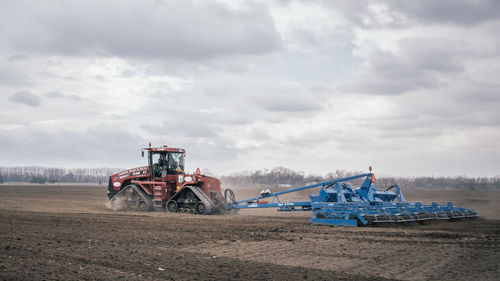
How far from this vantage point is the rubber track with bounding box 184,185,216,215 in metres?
20.4

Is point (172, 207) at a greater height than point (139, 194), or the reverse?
point (139, 194)

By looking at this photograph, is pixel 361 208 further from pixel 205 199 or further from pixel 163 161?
pixel 163 161

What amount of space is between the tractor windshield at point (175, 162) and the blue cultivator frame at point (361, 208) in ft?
10.4

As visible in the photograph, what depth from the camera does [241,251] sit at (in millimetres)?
10625

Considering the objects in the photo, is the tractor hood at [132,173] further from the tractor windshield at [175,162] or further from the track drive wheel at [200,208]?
the track drive wheel at [200,208]

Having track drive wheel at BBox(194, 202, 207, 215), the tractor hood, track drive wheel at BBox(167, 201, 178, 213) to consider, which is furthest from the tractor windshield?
track drive wheel at BBox(194, 202, 207, 215)

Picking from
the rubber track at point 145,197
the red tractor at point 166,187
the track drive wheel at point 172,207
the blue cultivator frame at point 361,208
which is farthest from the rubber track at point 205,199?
the rubber track at point 145,197

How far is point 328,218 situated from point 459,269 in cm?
765

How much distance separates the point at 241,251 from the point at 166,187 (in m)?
11.9

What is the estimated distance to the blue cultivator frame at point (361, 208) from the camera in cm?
1592

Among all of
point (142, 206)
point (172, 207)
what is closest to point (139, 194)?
point (142, 206)

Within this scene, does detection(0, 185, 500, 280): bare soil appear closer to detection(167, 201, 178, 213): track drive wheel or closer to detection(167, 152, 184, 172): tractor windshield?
detection(167, 201, 178, 213): track drive wheel

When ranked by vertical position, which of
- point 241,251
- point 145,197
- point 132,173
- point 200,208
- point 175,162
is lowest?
point 241,251

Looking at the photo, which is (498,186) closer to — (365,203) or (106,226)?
(365,203)
